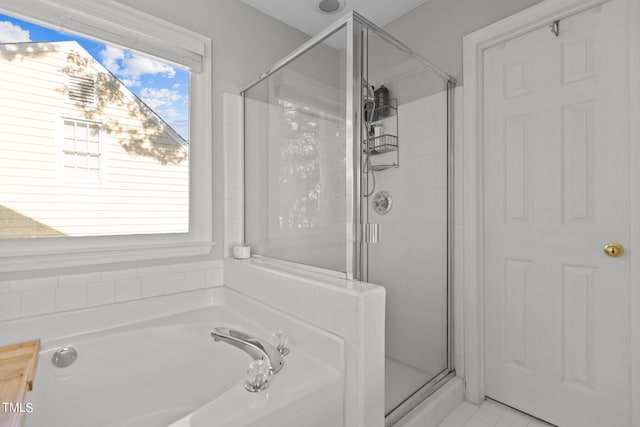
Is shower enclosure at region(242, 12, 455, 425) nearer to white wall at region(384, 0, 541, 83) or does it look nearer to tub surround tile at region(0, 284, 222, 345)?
white wall at region(384, 0, 541, 83)

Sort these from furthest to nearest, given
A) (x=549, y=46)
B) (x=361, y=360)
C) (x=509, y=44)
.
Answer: (x=509, y=44) < (x=549, y=46) < (x=361, y=360)

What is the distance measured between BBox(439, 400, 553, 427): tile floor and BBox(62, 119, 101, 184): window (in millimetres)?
2223

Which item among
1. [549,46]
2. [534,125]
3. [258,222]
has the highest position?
[549,46]

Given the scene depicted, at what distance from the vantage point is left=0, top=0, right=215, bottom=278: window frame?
4.82 ft

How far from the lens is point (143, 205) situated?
5.97ft

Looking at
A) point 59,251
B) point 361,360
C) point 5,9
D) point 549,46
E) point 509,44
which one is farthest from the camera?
point 509,44

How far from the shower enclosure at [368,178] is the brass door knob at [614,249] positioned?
717 mm

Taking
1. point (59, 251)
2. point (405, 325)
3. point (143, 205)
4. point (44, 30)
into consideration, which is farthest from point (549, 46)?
point (59, 251)

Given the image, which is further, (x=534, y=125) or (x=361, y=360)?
(x=534, y=125)

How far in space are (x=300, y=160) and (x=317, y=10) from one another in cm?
129

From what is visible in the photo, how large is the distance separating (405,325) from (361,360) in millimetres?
575

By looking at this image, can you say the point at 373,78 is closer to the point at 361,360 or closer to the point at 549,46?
the point at 549,46

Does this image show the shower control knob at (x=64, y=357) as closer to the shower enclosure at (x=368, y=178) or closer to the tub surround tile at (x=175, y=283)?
the tub surround tile at (x=175, y=283)

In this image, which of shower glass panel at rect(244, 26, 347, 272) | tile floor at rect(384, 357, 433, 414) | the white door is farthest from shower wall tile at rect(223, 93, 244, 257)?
the white door
